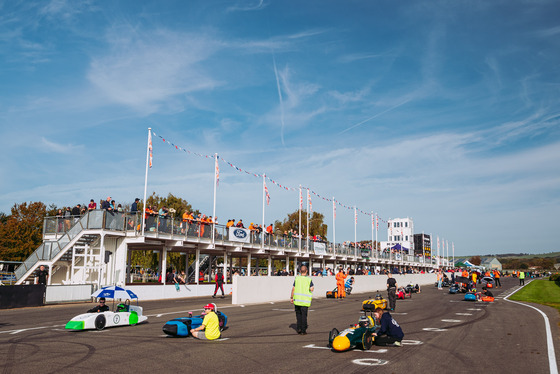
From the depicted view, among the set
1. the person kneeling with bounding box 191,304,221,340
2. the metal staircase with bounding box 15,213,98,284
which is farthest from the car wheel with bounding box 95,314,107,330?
the metal staircase with bounding box 15,213,98,284

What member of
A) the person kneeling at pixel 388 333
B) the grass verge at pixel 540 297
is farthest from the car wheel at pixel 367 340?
the grass verge at pixel 540 297

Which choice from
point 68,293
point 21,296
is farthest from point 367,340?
point 68,293

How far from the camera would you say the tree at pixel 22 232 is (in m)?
53.6

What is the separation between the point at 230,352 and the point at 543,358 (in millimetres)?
6381

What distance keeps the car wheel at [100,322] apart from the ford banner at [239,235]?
74.0ft

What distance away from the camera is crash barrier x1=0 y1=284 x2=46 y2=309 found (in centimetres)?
2208

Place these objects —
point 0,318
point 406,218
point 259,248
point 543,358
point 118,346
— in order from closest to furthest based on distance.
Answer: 1. point 543,358
2. point 118,346
3. point 0,318
4. point 259,248
5. point 406,218

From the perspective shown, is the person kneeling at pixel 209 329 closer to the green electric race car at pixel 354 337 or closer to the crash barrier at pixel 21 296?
the green electric race car at pixel 354 337

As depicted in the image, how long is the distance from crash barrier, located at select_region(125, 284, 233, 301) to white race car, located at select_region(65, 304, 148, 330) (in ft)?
42.2

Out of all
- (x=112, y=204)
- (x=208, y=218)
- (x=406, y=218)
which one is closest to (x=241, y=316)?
(x=112, y=204)

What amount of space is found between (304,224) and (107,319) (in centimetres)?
7061

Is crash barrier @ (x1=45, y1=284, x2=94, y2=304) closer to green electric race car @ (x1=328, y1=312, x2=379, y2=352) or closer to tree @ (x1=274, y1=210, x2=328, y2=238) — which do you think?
green electric race car @ (x1=328, y1=312, x2=379, y2=352)

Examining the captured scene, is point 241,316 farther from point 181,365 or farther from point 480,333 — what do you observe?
point 181,365

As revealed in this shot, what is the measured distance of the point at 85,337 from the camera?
1233 centimetres
